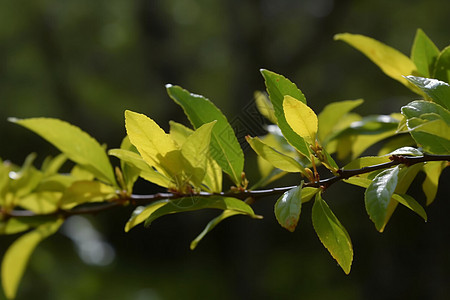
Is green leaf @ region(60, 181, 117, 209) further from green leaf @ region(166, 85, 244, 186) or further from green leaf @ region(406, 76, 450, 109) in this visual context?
green leaf @ region(406, 76, 450, 109)

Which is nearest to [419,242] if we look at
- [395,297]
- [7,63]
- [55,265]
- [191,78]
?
[395,297]

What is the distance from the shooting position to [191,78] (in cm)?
331

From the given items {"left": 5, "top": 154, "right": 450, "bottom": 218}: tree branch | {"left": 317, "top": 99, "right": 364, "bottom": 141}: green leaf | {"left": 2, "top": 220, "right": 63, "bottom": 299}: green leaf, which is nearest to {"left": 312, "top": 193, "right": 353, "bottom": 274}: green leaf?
{"left": 5, "top": 154, "right": 450, "bottom": 218}: tree branch

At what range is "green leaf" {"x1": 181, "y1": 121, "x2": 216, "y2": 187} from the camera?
0.95 ft

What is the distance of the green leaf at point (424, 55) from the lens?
378mm

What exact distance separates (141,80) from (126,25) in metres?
0.38

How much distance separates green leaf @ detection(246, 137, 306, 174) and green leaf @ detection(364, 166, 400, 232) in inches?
2.6

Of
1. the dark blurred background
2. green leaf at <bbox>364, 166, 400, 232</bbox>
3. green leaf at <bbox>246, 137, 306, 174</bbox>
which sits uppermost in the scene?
green leaf at <bbox>246, 137, 306, 174</bbox>

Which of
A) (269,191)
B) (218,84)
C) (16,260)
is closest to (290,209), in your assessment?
(269,191)

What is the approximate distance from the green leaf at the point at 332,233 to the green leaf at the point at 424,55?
0.16m

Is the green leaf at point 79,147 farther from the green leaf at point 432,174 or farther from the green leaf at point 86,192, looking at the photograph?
the green leaf at point 432,174

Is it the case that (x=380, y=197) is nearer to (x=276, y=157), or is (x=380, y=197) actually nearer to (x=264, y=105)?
Answer: (x=276, y=157)

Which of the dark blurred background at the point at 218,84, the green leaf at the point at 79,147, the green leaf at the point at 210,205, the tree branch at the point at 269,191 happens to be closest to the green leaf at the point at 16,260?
the tree branch at the point at 269,191

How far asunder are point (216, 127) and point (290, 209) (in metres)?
0.10
